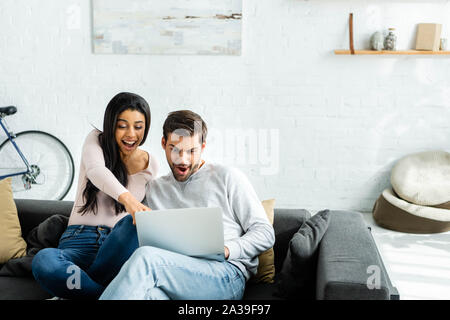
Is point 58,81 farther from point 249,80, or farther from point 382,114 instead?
point 382,114

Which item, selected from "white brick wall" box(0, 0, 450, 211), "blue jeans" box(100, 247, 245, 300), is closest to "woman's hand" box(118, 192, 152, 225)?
"blue jeans" box(100, 247, 245, 300)

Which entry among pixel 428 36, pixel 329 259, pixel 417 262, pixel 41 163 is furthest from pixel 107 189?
pixel 428 36

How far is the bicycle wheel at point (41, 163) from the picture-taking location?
414 centimetres

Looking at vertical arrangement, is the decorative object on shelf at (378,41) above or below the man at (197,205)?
above

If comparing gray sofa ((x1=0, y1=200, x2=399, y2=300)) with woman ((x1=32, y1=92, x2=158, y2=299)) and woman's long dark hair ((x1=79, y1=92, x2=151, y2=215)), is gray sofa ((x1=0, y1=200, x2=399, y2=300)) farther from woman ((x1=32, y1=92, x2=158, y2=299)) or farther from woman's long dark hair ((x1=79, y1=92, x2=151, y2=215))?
woman's long dark hair ((x1=79, y1=92, x2=151, y2=215))

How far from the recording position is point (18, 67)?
4.13 metres

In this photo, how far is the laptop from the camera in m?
1.57

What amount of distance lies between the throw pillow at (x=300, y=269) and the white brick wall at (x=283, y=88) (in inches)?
85.8

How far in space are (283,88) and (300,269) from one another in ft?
7.68

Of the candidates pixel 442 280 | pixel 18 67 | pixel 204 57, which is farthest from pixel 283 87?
pixel 18 67

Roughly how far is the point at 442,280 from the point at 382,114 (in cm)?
153

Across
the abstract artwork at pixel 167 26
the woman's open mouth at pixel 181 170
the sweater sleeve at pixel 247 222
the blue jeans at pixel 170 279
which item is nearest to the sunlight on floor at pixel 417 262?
the sweater sleeve at pixel 247 222

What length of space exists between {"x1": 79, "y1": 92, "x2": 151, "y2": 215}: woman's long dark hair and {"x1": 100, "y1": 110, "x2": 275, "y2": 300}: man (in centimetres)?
14

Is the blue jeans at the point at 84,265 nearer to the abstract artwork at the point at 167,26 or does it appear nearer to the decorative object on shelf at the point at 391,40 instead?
the abstract artwork at the point at 167,26
